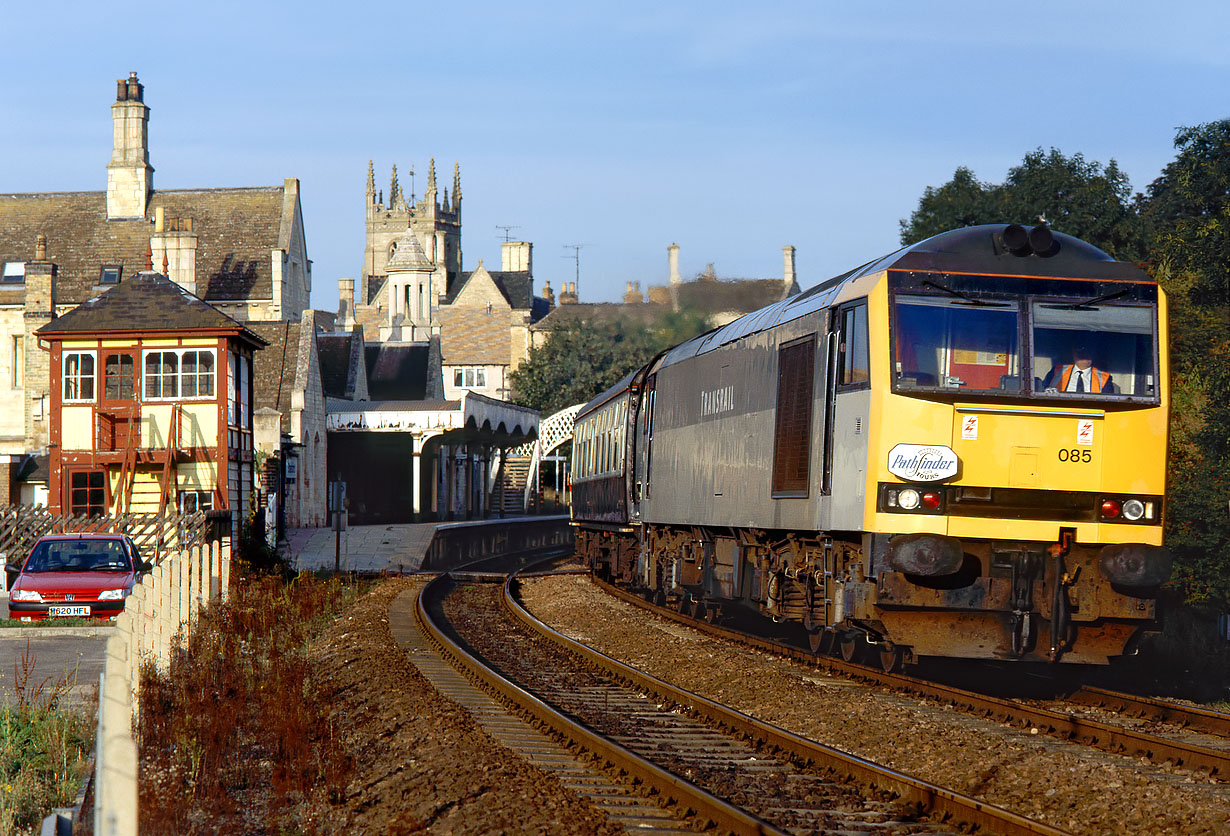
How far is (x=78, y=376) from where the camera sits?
32.2 metres

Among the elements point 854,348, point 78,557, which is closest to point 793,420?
point 854,348

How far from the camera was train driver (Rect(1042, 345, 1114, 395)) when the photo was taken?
1212 centimetres

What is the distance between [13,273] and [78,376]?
69.0 feet

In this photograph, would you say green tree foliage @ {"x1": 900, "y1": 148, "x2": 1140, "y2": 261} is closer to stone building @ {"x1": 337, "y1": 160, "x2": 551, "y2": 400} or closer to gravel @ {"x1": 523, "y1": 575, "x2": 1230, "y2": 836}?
stone building @ {"x1": 337, "y1": 160, "x2": 551, "y2": 400}

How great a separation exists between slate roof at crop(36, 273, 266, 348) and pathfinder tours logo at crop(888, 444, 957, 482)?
22.9m

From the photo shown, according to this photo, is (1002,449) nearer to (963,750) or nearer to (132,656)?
(963,750)

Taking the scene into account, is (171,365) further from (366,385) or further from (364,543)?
(366,385)

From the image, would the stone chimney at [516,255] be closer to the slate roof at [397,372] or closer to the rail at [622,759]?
the slate roof at [397,372]

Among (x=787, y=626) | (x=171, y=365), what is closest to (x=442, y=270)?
(x=171, y=365)

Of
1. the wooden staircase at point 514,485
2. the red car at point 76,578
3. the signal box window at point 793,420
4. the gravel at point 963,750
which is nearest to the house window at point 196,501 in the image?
the red car at point 76,578

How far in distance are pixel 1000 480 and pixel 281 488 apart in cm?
3145

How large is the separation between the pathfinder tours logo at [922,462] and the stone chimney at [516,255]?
12662 cm

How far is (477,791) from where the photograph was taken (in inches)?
335

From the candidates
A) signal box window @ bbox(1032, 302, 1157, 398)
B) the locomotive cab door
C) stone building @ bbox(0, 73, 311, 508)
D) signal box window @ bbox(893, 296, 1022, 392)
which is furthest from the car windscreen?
stone building @ bbox(0, 73, 311, 508)
